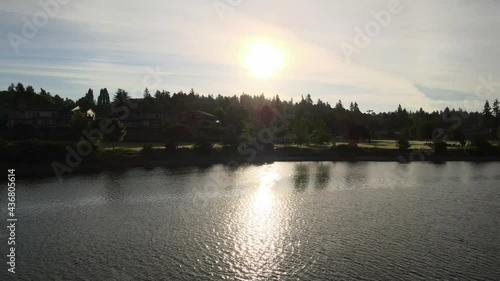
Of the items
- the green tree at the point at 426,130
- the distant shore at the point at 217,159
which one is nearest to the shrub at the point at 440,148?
the distant shore at the point at 217,159

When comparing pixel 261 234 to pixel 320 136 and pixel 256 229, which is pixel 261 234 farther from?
pixel 320 136

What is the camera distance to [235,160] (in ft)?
345

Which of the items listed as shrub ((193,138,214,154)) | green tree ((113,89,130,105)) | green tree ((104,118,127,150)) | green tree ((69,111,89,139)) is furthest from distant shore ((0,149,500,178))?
green tree ((113,89,130,105))

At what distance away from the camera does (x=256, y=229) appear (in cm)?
4022

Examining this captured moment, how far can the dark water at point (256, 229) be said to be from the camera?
28.8 meters

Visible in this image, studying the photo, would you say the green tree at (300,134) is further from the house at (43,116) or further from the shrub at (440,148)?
the house at (43,116)

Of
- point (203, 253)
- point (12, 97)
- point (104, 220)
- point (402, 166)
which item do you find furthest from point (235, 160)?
point (12, 97)

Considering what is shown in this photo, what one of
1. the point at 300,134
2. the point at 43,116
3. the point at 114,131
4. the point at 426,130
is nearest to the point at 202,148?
the point at 114,131

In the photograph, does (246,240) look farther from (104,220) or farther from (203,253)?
(104,220)

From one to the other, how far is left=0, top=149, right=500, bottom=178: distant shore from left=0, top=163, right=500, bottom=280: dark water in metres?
13.8

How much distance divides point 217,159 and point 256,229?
63616 millimetres

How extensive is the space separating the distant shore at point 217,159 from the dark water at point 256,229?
13849 mm

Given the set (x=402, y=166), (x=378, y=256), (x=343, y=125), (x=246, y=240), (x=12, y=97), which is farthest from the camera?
(x=12, y=97)

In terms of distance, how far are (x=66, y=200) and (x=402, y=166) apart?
82.3 meters
